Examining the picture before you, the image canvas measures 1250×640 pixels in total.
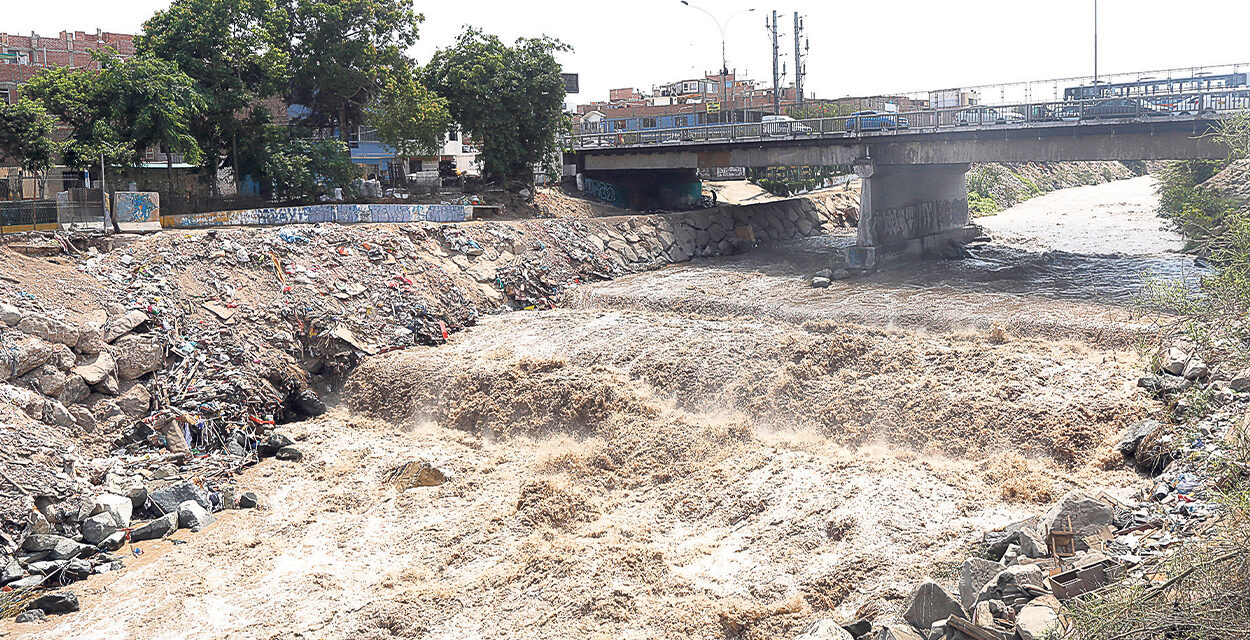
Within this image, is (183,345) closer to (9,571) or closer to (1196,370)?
(9,571)

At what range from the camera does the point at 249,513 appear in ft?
75.5

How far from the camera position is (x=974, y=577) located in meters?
14.1

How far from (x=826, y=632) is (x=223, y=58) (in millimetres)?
41235

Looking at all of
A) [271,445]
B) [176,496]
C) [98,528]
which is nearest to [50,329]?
[271,445]

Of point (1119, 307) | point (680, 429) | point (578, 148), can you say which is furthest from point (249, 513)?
point (578, 148)

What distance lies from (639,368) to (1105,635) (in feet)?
65.2

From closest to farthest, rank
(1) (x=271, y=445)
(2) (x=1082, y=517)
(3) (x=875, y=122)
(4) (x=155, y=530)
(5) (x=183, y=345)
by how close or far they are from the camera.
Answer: (2) (x=1082, y=517) → (4) (x=155, y=530) → (1) (x=271, y=445) → (5) (x=183, y=345) → (3) (x=875, y=122)

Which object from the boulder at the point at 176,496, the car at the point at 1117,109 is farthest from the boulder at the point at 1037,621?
the car at the point at 1117,109

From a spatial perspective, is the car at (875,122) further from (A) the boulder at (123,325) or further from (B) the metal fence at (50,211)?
(B) the metal fence at (50,211)

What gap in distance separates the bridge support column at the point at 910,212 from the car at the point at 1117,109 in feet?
33.2

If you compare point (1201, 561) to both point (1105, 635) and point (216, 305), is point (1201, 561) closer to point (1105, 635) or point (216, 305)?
point (1105, 635)

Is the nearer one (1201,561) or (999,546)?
(1201,561)

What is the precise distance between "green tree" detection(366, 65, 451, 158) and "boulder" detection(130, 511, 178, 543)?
31311mm

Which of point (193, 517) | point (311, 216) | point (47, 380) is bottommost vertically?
point (193, 517)
